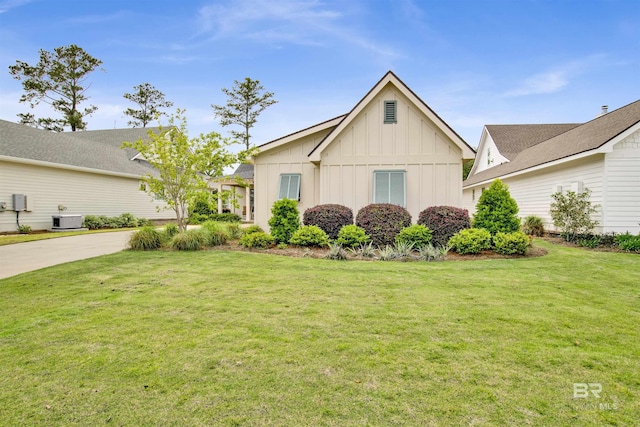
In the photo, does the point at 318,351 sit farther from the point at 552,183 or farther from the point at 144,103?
the point at 144,103

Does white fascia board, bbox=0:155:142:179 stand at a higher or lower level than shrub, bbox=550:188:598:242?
higher

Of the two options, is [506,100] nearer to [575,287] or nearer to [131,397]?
[575,287]

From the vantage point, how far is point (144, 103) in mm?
35438

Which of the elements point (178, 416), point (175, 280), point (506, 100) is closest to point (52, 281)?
point (175, 280)

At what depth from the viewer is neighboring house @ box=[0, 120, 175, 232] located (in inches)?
558

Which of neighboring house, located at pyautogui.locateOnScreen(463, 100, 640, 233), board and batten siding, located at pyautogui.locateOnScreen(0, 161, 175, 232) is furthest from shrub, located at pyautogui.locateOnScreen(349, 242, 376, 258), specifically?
board and batten siding, located at pyautogui.locateOnScreen(0, 161, 175, 232)

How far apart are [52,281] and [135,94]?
1418 inches

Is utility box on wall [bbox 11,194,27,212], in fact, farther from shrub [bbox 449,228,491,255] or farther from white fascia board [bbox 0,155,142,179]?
shrub [bbox 449,228,491,255]

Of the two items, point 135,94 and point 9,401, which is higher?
point 135,94

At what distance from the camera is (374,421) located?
1975 millimetres

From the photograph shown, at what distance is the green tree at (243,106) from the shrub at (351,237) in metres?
26.2

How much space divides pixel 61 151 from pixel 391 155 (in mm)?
17489

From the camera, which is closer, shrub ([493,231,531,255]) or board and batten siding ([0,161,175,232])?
shrub ([493,231,531,255])

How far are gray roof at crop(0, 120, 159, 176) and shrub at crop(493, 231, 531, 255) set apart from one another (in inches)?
745
